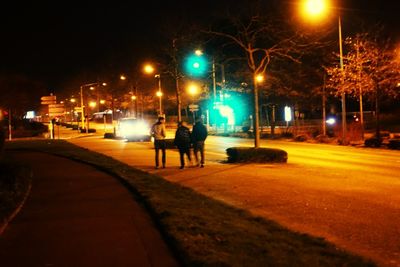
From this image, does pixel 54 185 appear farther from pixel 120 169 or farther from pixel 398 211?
pixel 398 211

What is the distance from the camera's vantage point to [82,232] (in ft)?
28.6

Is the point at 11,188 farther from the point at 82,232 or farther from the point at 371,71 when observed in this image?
the point at 371,71

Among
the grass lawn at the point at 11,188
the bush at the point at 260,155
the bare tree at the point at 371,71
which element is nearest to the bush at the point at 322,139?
the bare tree at the point at 371,71

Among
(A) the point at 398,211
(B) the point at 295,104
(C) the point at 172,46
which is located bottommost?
(A) the point at 398,211

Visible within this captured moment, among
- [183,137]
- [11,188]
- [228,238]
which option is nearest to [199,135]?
[183,137]

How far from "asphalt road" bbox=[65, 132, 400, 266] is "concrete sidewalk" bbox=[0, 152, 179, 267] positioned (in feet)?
7.91

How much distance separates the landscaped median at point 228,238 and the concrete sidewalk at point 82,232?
273 mm

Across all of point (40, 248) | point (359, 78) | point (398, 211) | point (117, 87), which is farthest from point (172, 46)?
point (117, 87)

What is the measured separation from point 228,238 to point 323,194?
5.51 metres

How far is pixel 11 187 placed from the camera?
1396cm

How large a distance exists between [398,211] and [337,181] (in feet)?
15.5

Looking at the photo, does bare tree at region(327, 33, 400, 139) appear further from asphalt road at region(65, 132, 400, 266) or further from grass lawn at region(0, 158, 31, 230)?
grass lawn at region(0, 158, 31, 230)

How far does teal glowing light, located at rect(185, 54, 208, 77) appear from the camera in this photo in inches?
1065

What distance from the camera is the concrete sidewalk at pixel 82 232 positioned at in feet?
23.3
